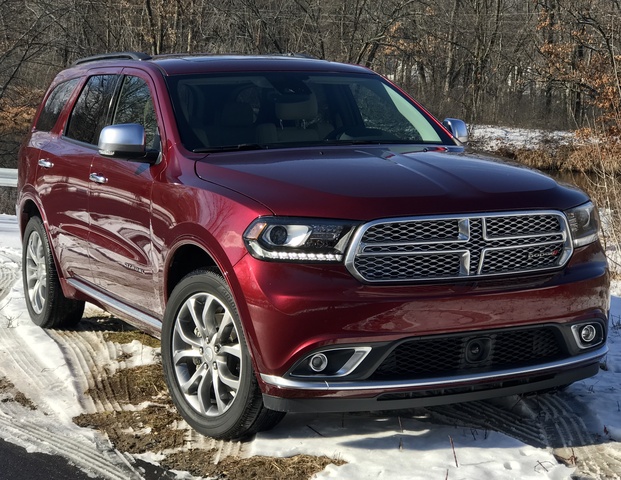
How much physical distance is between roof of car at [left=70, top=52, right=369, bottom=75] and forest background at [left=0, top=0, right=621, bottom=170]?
15.5 meters

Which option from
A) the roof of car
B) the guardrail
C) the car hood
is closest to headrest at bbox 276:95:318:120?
the roof of car

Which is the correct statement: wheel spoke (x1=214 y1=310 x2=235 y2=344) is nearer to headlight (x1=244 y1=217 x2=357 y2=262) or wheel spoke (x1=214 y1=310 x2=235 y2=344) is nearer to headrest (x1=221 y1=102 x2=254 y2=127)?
headlight (x1=244 y1=217 x2=357 y2=262)

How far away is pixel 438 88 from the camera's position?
42.2 m

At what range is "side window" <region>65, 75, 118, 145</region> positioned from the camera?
6266 mm

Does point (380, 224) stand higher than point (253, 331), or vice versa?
point (380, 224)

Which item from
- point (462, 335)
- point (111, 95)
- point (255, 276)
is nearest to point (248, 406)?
point (255, 276)

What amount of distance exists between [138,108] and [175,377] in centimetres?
179

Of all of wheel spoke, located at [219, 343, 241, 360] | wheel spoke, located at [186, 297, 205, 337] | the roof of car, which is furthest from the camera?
the roof of car

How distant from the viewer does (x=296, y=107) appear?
5598mm

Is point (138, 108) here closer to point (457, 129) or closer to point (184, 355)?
point (184, 355)

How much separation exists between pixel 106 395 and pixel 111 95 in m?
1.95

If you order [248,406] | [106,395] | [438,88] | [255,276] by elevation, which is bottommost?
[438,88]

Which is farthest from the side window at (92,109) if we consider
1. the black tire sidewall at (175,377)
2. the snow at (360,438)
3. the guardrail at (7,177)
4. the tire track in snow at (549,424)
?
the guardrail at (7,177)

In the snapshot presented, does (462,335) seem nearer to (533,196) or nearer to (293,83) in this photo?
(533,196)
